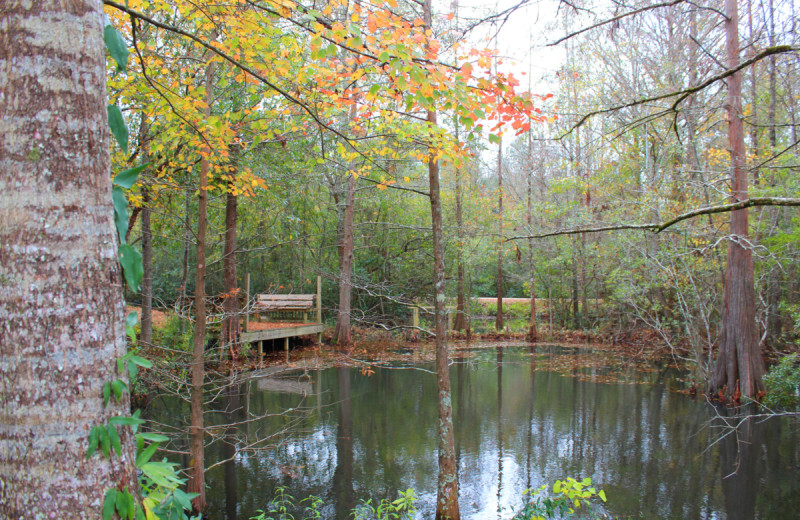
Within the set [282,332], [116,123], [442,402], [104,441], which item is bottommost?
[282,332]

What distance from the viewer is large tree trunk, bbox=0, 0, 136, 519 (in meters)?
1.15

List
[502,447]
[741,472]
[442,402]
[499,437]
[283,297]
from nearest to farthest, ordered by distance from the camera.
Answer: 1. [442,402]
2. [741,472]
3. [502,447]
4. [499,437]
5. [283,297]

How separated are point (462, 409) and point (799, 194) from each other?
20.6 ft

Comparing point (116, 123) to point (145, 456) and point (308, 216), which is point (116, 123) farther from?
point (308, 216)

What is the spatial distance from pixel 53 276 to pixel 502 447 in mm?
7171

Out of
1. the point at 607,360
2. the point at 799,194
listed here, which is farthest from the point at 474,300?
the point at 799,194

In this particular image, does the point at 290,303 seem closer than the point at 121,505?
No

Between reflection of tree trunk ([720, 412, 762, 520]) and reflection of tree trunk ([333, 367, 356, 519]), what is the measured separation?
13.3 ft

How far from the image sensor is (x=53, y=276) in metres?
1.18

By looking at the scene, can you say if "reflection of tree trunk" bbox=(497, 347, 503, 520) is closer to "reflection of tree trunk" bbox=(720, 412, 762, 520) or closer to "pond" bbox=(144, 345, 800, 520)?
"pond" bbox=(144, 345, 800, 520)

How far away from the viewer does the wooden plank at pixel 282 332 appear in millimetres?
12359

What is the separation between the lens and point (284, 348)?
15.1m

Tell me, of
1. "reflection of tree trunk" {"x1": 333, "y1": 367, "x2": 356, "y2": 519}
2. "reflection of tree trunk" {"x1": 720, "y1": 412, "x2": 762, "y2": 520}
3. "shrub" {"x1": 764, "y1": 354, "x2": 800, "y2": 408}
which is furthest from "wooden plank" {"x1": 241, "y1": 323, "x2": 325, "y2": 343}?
"shrub" {"x1": 764, "y1": 354, "x2": 800, "y2": 408}

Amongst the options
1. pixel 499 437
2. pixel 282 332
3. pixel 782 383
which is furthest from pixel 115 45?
pixel 282 332
